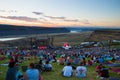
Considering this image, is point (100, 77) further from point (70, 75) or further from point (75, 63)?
point (75, 63)

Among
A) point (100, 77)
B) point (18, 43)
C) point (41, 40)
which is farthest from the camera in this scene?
point (18, 43)

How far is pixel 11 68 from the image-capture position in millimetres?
9711

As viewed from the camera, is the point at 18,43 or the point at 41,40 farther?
the point at 18,43

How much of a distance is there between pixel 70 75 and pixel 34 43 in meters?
58.9

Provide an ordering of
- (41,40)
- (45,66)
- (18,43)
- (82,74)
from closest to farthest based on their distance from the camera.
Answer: (82,74) < (45,66) < (41,40) < (18,43)

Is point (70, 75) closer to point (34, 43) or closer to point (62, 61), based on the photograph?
point (62, 61)

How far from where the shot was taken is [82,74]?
17875 millimetres

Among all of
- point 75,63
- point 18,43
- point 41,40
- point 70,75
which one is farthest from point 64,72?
point 18,43

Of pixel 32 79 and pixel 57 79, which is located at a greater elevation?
pixel 32 79

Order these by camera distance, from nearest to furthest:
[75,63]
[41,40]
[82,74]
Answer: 1. [82,74]
2. [75,63]
3. [41,40]

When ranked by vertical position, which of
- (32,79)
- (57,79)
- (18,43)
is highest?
(32,79)

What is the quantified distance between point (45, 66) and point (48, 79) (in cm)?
387

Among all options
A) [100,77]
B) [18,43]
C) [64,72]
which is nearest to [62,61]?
[64,72]

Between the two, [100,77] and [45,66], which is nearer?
[100,77]
